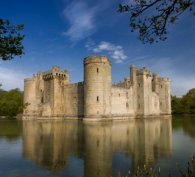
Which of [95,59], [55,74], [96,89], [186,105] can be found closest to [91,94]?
[96,89]

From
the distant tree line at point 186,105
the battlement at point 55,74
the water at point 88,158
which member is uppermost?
the battlement at point 55,74

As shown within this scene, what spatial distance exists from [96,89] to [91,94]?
110cm

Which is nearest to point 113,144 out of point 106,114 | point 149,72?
point 106,114

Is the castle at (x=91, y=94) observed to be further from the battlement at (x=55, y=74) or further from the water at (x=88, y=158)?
the water at (x=88, y=158)

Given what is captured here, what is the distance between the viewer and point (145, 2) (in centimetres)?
555

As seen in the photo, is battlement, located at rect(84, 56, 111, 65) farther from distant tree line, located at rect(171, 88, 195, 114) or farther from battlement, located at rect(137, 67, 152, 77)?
distant tree line, located at rect(171, 88, 195, 114)

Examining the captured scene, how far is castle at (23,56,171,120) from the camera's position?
35.2 metres

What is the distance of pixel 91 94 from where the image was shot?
3469 centimetres

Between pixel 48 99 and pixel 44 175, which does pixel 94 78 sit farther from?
pixel 44 175

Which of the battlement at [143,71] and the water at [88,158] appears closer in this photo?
the water at [88,158]

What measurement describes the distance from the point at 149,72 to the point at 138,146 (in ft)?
123

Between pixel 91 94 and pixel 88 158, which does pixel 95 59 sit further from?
pixel 88 158

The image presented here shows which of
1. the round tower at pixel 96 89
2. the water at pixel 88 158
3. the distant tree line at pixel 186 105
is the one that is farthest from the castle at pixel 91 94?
the water at pixel 88 158

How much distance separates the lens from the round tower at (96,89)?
113 ft
